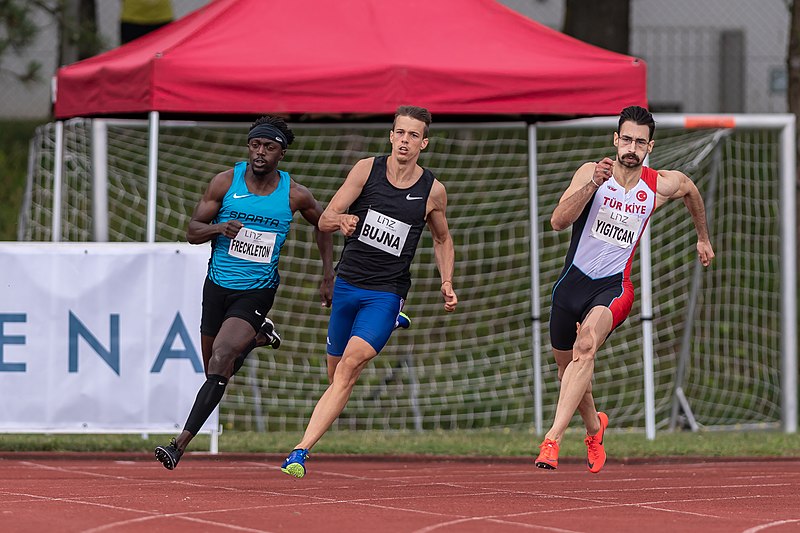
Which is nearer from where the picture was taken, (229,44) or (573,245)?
(573,245)

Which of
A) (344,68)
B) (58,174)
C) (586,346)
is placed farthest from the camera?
(58,174)

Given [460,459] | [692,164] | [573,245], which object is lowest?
[460,459]

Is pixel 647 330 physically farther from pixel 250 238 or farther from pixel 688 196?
pixel 250 238

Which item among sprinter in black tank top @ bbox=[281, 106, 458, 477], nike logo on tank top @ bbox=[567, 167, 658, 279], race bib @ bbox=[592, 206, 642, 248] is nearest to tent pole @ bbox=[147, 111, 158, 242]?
sprinter in black tank top @ bbox=[281, 106, 458, 477]

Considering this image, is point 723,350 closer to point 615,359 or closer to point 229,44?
point 615,359

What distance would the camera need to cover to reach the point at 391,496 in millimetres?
8320

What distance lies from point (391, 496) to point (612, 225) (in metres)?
2.05

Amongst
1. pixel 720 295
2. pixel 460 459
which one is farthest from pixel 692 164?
pixel 460 459

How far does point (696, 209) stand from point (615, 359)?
6.88m

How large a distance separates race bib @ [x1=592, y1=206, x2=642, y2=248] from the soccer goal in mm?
5756

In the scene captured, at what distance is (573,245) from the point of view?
913 centimetres

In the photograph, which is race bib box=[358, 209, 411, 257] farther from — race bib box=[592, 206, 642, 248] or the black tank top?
race bib box=[592, 206, 642, 248]

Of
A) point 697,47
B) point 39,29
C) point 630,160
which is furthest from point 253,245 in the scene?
point 697,47

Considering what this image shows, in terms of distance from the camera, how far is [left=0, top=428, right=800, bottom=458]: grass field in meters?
11.2
